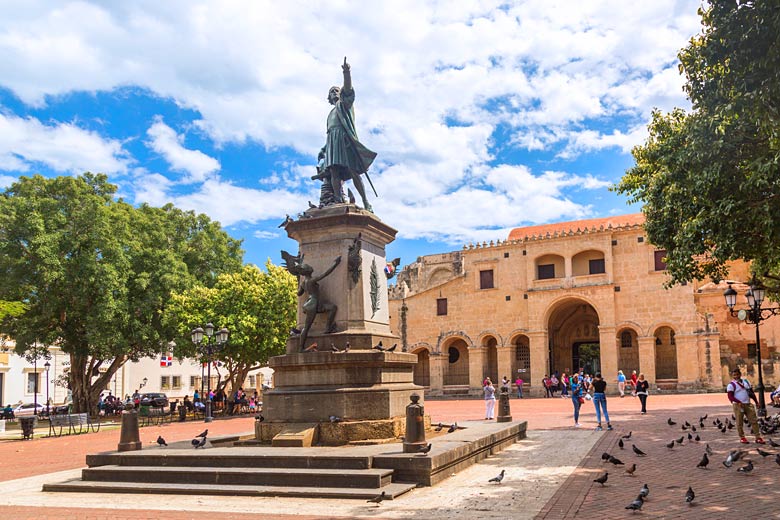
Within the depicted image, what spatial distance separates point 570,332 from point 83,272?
115 ft

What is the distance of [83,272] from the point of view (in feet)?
93.5

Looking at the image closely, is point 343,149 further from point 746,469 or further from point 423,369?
point 423,369

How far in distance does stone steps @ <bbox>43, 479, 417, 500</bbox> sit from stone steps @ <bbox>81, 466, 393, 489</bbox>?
11cm

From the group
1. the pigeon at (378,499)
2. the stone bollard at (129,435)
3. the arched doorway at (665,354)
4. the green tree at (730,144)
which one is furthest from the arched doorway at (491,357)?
the pigeon at (378,499)

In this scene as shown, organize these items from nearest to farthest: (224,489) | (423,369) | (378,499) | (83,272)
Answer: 1. (378,499)
2. (224,489)
3. (83,272)
4. (423,369)

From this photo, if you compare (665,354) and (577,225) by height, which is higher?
(577,225)

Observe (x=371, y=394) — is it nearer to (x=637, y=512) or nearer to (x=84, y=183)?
(x=637, y=512)

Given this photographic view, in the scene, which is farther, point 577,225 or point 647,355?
point 577,225

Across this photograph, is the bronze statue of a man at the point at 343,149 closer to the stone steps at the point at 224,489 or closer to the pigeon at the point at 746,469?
the stone steps at the point at 224,489

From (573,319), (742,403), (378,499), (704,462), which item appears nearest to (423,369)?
(573,319)

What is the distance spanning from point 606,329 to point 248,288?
2457 centimetres

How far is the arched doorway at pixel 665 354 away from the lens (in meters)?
44.4

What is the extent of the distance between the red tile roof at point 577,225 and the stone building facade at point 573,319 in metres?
5.45

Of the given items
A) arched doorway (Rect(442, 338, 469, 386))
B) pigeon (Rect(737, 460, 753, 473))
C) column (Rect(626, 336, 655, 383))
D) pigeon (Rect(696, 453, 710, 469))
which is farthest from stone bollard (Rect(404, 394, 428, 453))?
arched doorway (Rect(442, 338, 469, 386))
